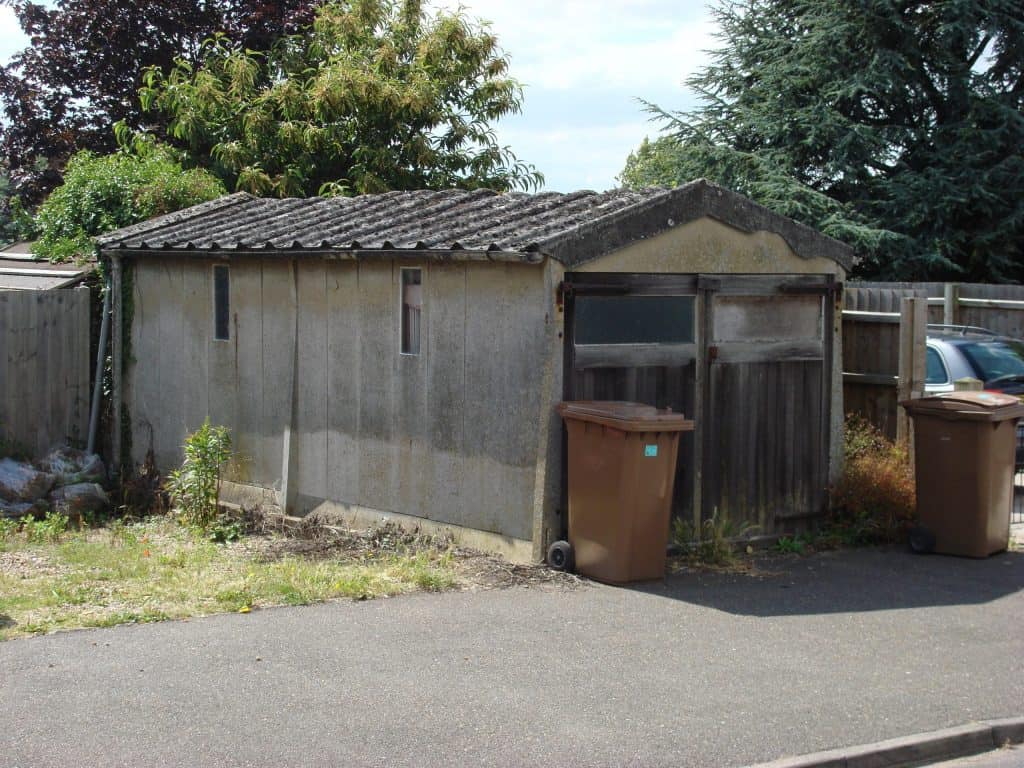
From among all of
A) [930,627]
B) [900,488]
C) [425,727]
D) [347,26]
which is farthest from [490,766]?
Result: [347,26]

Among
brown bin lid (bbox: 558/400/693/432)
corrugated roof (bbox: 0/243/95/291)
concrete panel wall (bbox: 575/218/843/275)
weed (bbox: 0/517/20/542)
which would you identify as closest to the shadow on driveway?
brown bin lid (bbox: 558/400/693/432)

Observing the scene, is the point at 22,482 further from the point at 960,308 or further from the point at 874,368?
the point at 960,308

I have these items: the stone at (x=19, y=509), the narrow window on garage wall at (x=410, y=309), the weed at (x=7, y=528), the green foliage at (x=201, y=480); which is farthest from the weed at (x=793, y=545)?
the stone at (x=19, y=509)

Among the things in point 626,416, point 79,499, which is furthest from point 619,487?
point 79,499

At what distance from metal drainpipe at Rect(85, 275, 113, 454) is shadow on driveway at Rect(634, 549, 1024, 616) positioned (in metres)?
6.90

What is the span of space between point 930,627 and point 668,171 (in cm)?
2091

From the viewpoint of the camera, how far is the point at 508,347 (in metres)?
9.14

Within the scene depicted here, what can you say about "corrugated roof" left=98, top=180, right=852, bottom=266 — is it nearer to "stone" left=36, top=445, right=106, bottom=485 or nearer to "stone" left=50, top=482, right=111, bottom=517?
"stone" left=36, top=445, right=106, bottom=485

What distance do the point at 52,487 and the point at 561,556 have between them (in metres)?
5.72

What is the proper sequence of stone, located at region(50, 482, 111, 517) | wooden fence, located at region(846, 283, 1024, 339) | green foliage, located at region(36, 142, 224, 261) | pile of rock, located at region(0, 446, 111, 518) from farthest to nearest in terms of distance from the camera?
wooden fence, located at region(846, 283, 1024, 339) → green foliage, located at region(36, 142, 224, 261) → stone, located at region(50, 482, 111, 517) → pile of rock, located at region(0, 446, 111, 518)

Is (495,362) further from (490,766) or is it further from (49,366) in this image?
(49,366)

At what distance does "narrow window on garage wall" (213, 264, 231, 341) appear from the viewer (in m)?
11.9

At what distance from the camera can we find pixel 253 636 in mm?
7133

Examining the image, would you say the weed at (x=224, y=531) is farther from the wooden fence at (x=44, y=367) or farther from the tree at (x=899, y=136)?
the tree at (x=899, y=136)
